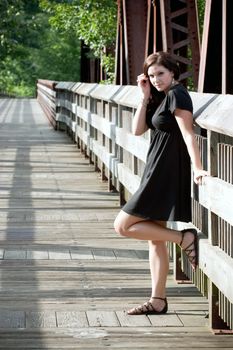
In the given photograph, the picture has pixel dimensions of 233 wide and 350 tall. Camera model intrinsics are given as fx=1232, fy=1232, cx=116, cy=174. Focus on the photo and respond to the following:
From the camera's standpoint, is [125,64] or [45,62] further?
[45,62]

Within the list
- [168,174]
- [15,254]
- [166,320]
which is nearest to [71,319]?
[166,320]

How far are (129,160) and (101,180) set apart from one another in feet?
13.4

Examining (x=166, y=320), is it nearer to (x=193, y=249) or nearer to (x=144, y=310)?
(x=144, y=310)

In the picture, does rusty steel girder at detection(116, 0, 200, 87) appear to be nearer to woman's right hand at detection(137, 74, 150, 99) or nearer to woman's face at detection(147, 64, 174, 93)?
woman's right hand at detection(137, 74, 150, 99)

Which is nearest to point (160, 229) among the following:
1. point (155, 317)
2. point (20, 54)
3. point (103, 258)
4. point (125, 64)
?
point (155, 317)

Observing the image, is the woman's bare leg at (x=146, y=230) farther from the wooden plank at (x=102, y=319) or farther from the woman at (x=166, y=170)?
the wooden plank at (x=102, y=319)

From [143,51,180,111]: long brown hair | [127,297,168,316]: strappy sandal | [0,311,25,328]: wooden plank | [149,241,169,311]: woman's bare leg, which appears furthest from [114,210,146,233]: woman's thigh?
[0,311,25,328]: wooden plank

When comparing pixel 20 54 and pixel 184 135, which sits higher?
pixel 184 135

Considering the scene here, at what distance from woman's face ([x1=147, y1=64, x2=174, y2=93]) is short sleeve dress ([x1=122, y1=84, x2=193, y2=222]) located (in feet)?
0.28

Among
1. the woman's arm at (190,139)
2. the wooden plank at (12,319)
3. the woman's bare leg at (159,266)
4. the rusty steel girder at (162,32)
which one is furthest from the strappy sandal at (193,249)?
the rusty steel girder at (162,32)

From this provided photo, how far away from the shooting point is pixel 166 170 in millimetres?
6801

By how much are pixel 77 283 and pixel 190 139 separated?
2.06 m

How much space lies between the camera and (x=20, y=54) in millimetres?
86375

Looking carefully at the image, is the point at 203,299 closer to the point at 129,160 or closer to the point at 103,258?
the point at 103,258
